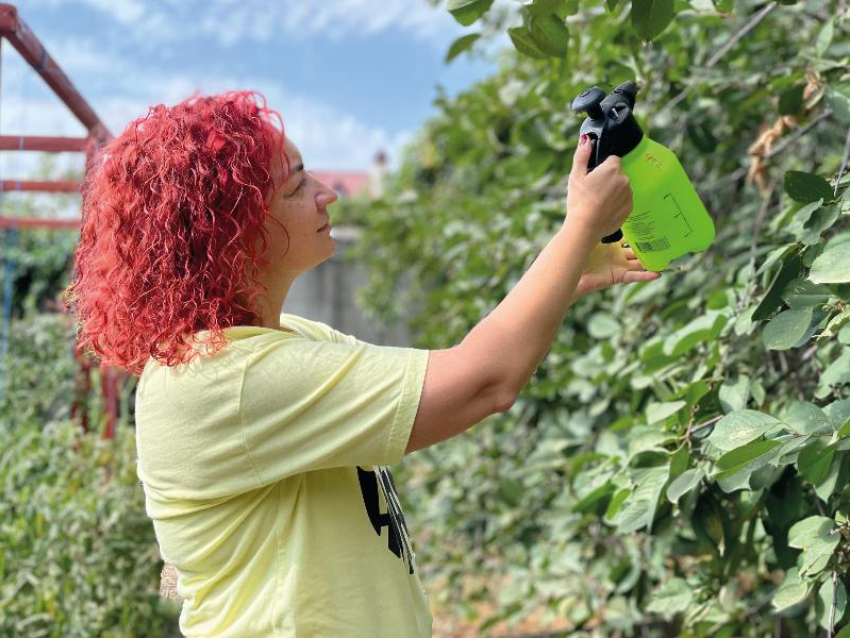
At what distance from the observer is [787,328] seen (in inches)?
49.7

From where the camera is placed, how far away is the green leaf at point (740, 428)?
1231 millimetres

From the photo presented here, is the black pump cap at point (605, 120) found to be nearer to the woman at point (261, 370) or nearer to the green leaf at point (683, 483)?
the woman at point (261, 370)

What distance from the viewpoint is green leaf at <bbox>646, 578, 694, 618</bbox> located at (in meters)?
1.73

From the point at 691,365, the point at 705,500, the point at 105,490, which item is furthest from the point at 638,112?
the point at 105,490

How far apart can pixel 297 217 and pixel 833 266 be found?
0.67 m

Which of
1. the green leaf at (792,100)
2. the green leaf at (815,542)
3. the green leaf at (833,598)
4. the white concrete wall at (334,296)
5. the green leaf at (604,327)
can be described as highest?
the white concrete wall at (334,296)

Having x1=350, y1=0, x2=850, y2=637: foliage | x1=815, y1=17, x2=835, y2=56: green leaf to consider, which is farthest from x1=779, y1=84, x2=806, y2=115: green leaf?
x1=815, y1=17, x2=835, y2=56: green leaf

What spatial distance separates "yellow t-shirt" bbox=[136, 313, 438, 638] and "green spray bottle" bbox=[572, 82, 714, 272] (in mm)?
339

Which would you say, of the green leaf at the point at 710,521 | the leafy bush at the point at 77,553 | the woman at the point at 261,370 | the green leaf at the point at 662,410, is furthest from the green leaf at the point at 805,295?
the leafy bush at the point at 77,553

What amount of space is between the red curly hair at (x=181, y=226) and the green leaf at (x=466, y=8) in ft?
1.02

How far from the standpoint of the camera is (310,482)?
1.19m

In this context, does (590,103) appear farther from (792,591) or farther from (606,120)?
(792,591)

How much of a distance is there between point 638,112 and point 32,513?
1883 millimetres

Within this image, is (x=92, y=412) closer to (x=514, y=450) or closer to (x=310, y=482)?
(x=514, y=450)
